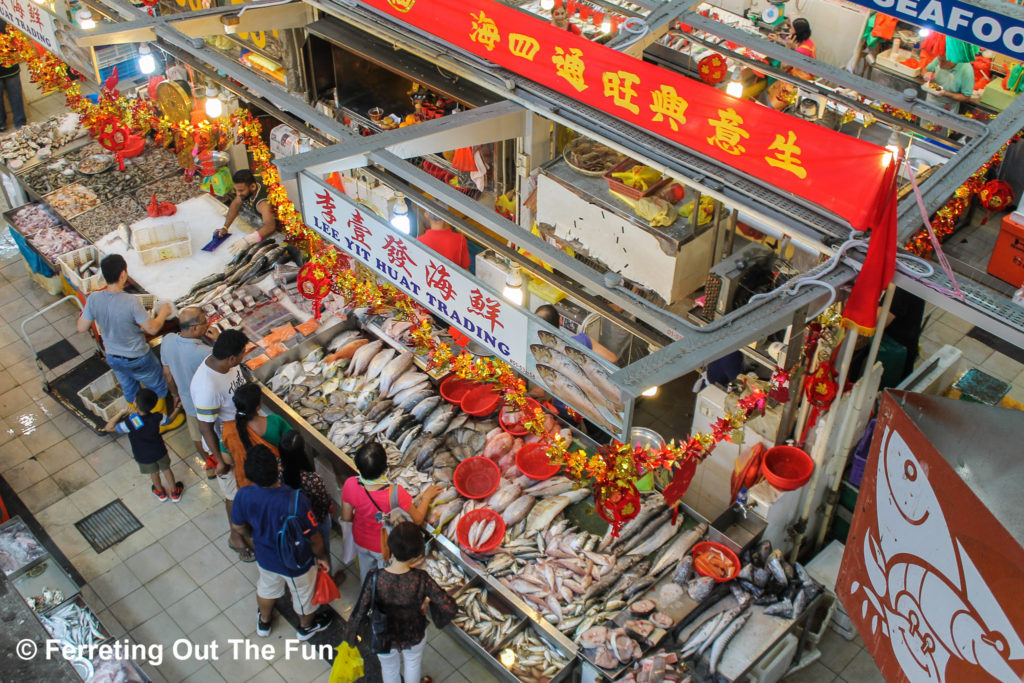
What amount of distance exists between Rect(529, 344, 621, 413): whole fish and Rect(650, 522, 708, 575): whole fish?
1.95 m

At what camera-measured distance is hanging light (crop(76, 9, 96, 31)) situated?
9.86 m

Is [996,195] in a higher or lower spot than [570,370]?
lower

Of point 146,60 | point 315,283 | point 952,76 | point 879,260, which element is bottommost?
point 315,283

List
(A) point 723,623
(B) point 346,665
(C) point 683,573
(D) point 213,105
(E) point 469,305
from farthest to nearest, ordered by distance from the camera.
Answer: (D) point 213,105
(C) point 683,573
(B) point 346,665
(A) point 723,623
(E) point 469,305

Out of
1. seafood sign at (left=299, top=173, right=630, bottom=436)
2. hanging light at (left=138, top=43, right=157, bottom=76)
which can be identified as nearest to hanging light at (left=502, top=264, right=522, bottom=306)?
seafood sign at (left=299, top=173, right=630, bottom=436)

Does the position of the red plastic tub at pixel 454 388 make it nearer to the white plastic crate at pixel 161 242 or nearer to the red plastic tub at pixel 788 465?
the red plastic tub at pixel 788 465

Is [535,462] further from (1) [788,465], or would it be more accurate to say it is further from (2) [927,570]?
(2) [927,570]

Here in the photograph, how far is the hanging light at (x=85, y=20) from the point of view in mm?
9859

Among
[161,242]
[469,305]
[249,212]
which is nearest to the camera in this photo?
[469,305]

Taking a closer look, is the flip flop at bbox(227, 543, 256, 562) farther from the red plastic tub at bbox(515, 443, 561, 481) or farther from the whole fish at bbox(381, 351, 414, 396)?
the red plastic tub at bbox(515, 443, 561, 481)

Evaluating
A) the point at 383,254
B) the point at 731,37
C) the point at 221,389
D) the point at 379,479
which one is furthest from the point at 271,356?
the point at 731,37

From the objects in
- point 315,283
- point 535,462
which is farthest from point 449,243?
point 535,462

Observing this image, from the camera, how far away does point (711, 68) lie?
880 centimetres

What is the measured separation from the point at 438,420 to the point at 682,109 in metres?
3.15
